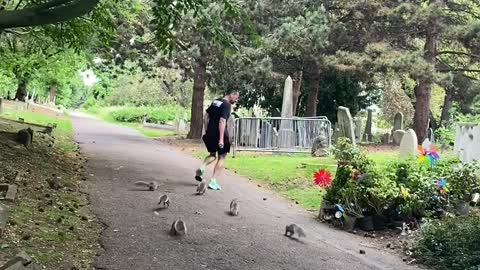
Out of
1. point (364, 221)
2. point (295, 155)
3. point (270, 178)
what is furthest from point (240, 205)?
point (295, 155)

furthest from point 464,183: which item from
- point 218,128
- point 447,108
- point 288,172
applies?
point 447,108

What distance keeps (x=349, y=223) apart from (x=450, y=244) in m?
2.03

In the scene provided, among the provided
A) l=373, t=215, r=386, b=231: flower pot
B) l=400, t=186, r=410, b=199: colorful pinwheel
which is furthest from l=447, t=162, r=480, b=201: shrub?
l=373, t=215, r=386, b=231: flower pot

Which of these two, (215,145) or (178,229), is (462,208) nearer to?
(215,145)

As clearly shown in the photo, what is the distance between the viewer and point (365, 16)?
2600 centimetres

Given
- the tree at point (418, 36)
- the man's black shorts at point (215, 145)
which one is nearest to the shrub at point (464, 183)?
the man's black shorts at point (215, 145)

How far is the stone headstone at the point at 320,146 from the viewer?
18688 mm

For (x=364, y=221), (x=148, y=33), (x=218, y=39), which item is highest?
(x=148, y=33)

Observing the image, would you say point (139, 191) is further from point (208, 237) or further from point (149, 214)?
point (208, 237)

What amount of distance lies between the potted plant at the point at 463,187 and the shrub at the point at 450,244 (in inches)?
56.1

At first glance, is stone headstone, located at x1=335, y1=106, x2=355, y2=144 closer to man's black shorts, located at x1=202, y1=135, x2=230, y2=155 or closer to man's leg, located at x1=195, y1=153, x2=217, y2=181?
man's leg, located at x1=195, y1=153, x2=217, y2=181

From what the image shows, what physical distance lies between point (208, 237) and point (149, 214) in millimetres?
1251

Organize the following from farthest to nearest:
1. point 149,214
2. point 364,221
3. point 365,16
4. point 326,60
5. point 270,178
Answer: point 365,16, point 326,60, point 270,178, point 364,221, point 149,214

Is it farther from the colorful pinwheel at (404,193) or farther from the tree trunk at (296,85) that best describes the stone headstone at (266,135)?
the colorful pinwheel at (404,193)
